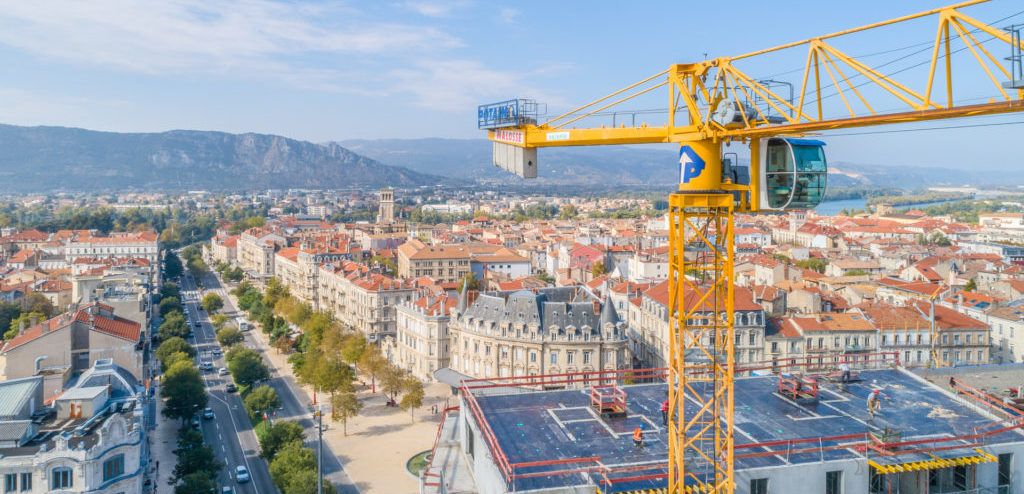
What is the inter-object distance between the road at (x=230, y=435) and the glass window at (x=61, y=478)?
1189 centimetres

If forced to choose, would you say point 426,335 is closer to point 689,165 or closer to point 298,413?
point 298,413

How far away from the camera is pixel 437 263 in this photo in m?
91.7

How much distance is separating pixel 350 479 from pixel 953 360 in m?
40.7

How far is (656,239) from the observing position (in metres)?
134

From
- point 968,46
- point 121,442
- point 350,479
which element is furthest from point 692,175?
point 350,479

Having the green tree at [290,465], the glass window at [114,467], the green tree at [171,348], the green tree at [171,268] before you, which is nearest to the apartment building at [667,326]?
the green tree at [290,465]

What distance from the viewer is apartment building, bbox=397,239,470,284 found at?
90.6 metres

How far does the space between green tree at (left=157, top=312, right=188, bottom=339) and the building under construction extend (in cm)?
3967

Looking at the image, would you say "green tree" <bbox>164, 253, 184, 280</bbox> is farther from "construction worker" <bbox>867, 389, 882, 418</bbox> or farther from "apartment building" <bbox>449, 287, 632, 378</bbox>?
"construction worker" <bbox>867, 389, 882, 418</bbox>

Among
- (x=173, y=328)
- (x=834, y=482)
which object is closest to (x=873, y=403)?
(x=834, y=482)

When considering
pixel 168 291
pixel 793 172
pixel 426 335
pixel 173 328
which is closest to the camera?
pixel 793 172

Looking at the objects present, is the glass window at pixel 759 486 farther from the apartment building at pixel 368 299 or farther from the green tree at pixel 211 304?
the green tree at pixel 211 304

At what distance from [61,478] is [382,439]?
2107 cm

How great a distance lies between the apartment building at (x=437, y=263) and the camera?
90625mm
